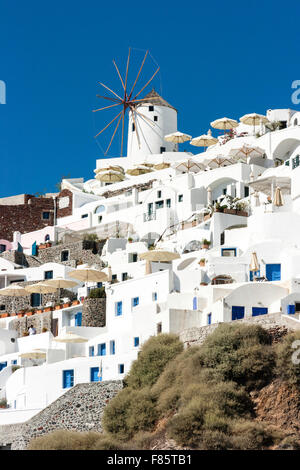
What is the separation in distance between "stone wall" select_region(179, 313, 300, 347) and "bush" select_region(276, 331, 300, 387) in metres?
1.04

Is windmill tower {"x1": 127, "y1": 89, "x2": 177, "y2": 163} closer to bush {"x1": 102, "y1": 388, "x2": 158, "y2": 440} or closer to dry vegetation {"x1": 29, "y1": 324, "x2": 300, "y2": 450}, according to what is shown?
dry vegetation {"x1": 29, "y1": 324, "x2": 300, "y2": 450}

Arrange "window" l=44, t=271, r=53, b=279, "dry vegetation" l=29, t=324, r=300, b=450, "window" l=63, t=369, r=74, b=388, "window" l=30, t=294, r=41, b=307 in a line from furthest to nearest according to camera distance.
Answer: "window" l=44, t=271, r=53, b=279, "window" l=30, t=294, r=41, b=307, "window" l=63, t=369, r=74, b=388, "dry vegetation" l=29, t=324, r=300, b=450

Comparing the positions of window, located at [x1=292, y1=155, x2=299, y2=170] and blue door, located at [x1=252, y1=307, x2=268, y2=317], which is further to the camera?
window, located at [x1=292, y1=155, x2=299, y2=170]

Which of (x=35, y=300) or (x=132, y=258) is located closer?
(x=132, y=258)

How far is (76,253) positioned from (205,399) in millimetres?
31368

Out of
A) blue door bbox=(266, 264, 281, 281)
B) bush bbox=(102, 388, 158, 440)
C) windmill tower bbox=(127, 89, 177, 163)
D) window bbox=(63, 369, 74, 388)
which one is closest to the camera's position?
bush bbox=(102, 388, 158, 440)

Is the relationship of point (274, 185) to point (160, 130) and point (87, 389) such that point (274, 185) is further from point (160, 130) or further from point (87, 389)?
point (160, 130)

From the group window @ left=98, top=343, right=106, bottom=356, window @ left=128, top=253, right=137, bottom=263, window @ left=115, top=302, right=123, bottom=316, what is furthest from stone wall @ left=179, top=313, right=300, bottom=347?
window @ left=128, top=253, right=137, bottom=263

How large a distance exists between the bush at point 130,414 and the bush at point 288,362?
540cm

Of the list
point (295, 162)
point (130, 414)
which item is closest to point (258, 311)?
point (130, 414)

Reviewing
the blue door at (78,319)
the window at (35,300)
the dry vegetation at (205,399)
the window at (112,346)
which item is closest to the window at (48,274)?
the window at (35,300)

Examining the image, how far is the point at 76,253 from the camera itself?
232 ft

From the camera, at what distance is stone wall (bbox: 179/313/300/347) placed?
4307 centimetres

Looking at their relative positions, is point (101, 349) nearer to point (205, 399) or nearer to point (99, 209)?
point (205, 399)
